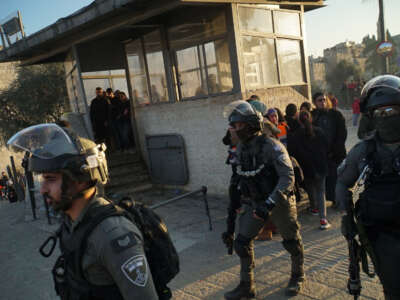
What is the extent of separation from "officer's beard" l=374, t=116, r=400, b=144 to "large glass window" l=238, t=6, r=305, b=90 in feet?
15.1

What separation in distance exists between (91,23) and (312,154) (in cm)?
542

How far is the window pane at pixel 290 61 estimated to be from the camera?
25.7ft

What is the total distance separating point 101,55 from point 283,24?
15.7ft

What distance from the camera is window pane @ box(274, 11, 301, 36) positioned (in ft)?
25.4

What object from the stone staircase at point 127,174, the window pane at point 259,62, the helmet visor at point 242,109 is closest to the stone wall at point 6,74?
the stone staircase at point 127,174

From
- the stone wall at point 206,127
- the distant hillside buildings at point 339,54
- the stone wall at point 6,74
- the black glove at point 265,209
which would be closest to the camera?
the black glove at point 265,209

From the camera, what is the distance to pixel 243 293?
3.25 meters

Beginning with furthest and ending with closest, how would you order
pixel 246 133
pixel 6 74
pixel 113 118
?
1. pixel 6 74
2. pixel 113 118
3. pixel 246 133

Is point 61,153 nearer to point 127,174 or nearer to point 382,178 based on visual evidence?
point 382,178

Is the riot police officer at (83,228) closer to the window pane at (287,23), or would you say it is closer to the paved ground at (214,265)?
the paved ground at (214,265)

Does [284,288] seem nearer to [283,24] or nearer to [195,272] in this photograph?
[195,272]

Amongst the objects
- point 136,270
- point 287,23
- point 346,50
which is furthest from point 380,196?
point 346,50

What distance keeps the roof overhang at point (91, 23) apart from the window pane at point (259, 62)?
0.79 m

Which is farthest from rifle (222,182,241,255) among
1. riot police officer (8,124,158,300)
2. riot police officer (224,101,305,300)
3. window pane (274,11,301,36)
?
window pane (274,11,301,36)
